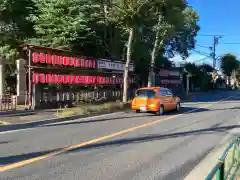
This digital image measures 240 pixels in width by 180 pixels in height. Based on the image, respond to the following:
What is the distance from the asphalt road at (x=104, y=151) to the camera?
5852 mm

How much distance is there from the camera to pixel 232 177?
432 cm

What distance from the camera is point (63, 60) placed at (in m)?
19.9

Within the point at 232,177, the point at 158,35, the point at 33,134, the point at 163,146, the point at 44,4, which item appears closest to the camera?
the point at 232,177

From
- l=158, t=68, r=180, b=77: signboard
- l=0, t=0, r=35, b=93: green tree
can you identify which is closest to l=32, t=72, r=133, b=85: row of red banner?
l=0, t=0, r=35, b=93: green tree

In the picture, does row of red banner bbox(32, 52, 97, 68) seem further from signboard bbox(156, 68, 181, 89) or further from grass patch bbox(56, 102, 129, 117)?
signboard bbox(156, 68, 181, 89)

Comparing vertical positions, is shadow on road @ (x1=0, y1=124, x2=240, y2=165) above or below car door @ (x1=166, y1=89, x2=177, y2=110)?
below

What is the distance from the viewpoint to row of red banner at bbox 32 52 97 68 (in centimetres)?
1812

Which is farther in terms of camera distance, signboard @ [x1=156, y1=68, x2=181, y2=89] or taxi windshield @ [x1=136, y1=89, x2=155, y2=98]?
signboard @ [x1=156, y1=68, x2=181, y2=89]

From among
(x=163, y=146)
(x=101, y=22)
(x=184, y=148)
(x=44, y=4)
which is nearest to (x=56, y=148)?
(x=163, y=146)

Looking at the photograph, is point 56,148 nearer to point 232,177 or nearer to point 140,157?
point 140,157

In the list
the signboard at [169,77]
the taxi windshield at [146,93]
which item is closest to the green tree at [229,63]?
the signboard at [169,77]

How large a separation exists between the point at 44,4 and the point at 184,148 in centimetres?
1801

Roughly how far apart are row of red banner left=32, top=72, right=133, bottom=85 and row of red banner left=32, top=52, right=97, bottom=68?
2.71ft

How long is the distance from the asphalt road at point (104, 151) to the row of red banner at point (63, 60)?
741 cm
